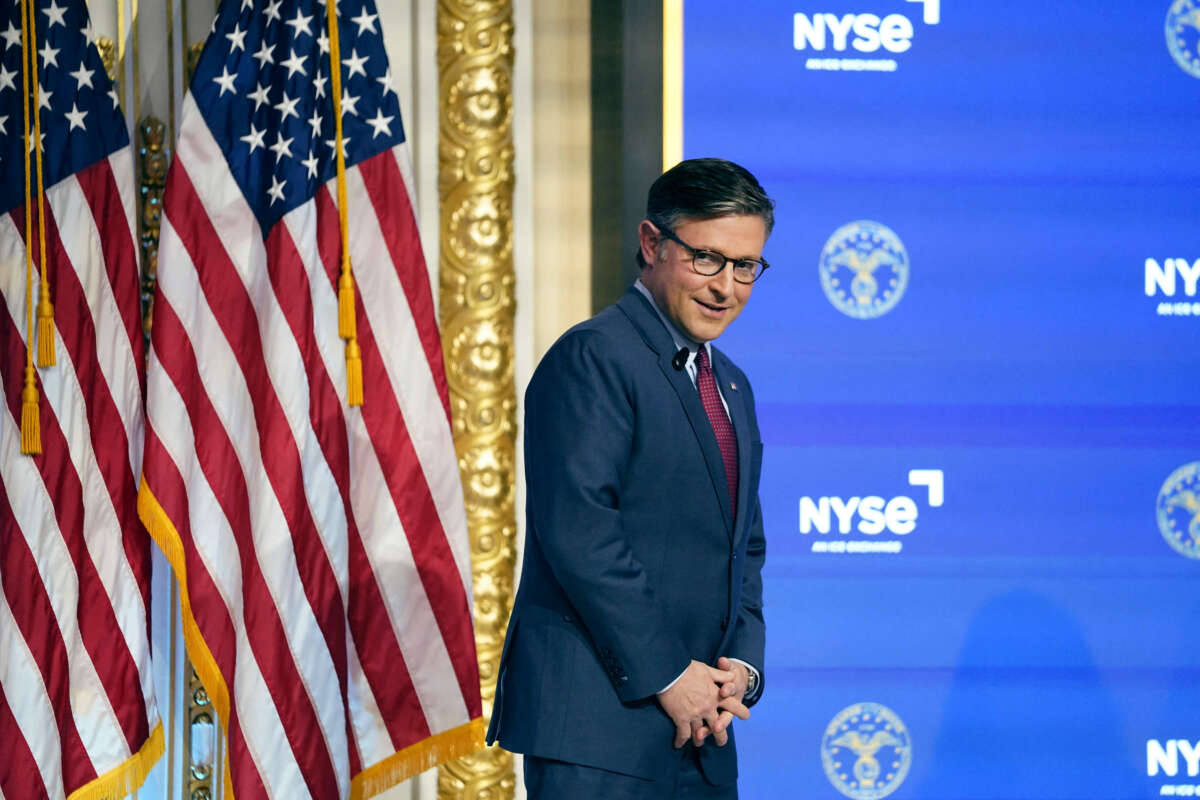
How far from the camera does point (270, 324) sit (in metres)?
3.02

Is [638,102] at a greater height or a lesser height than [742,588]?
greater

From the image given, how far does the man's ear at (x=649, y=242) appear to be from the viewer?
2.18m

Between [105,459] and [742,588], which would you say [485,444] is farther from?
[742,588]

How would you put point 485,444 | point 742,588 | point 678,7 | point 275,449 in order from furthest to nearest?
point 485,444
point 678,7
point 275,449
point 742,588

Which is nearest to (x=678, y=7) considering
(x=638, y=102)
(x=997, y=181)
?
(x=638, y=102)

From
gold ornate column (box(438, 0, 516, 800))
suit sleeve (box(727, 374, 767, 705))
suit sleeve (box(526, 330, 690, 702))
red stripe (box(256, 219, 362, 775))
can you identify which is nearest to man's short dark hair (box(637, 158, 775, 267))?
suit sleeve (box(526, 330, 690, 702))

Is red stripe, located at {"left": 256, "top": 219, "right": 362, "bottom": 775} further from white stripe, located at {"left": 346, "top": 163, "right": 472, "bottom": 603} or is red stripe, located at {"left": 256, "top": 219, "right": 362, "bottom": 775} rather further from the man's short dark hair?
the man's short dark hair

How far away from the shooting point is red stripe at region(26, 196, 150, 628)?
301 centimetres

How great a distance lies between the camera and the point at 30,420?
9.53 feet

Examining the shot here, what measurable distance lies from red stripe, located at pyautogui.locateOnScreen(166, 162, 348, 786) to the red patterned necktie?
114cm

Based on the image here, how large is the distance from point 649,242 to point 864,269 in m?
1.19

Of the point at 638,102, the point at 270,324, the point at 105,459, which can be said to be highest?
the point at 638,102

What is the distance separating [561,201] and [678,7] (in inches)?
22.4

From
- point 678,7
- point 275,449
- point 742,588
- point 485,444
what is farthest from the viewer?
point 485,444
